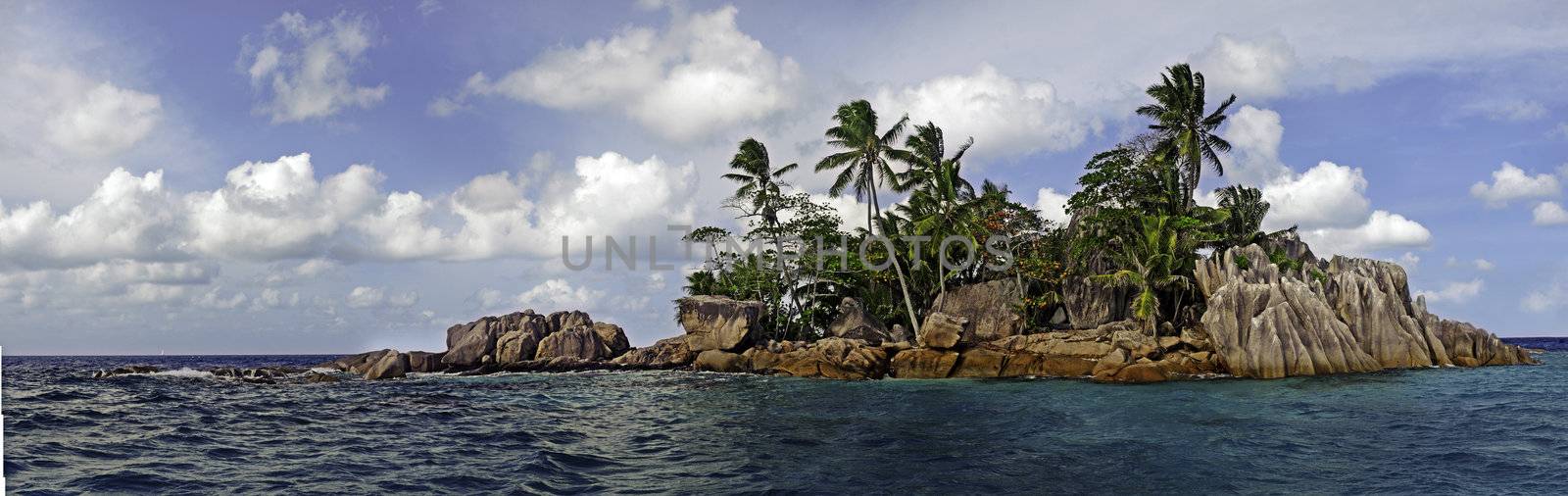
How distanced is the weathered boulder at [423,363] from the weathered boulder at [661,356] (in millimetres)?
10744

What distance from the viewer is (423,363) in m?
52.9

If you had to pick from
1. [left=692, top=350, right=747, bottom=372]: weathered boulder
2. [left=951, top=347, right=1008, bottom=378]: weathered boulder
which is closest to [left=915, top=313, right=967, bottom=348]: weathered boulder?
[left=951, top=347, right=1008, bottom=378]: weathered boulder

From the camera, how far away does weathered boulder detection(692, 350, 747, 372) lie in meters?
48.2

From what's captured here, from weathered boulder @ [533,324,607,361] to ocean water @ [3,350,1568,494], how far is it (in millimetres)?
19868

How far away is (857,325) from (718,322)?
820 cm

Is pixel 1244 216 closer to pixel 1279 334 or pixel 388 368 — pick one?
pixel 1279 334

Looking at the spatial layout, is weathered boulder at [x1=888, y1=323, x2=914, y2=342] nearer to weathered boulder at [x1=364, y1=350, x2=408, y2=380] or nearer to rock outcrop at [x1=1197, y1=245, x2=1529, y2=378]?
rock outcrop at [x1=1197, y1=245, x2=1529, y2=378]

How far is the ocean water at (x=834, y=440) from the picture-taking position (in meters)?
16.4

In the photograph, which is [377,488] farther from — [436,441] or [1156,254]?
[1156,254]

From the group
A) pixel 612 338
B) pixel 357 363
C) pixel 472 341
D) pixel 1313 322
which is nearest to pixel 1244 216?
pixel 1313 322

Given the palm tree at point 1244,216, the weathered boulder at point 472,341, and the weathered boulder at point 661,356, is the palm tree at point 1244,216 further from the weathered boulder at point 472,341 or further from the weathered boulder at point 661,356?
the weathered boulder at point 472,341

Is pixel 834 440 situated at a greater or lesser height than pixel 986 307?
lesser

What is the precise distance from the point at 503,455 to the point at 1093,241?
35803 millimetres

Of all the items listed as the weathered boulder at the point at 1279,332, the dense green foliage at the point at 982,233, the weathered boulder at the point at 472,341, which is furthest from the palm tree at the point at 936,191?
the weathered boulder at the point at 472,341
